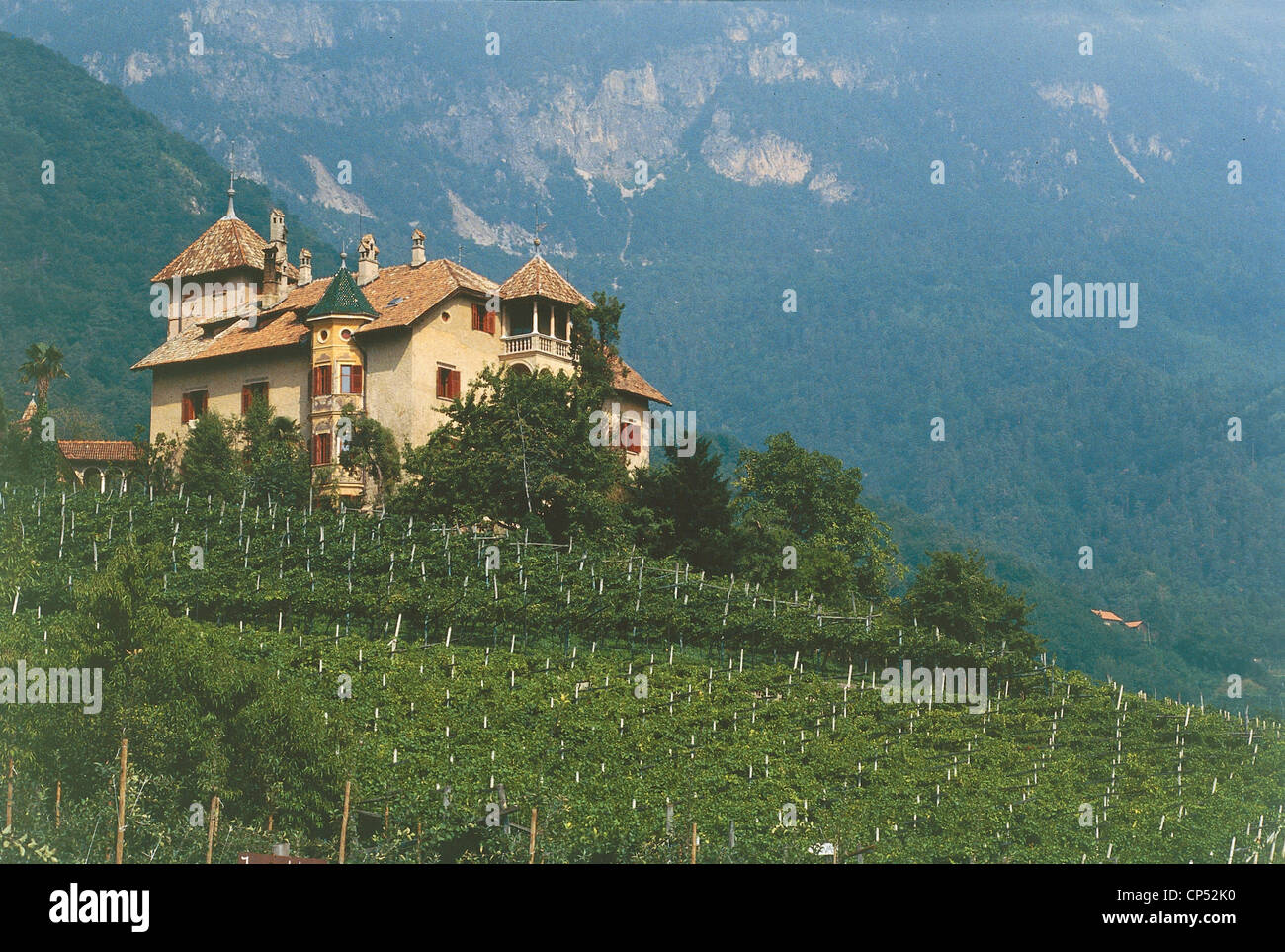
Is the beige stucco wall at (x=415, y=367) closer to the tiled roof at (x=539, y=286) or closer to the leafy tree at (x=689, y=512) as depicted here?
the tiled roof at (x=539, y=286)

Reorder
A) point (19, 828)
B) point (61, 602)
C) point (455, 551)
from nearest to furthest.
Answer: point (19, 828) < point (61, 602) < point (455, 551)

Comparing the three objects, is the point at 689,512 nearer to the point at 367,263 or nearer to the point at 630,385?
the point at 630,385

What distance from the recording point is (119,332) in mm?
133250

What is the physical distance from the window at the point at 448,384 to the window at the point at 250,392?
7132 millimetres

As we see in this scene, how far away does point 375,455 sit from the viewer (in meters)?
56.8

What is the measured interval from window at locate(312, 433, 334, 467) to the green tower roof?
14.9ft

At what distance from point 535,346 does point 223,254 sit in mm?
17024

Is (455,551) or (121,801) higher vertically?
(455,551)

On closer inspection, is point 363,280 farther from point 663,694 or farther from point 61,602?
point 663,694

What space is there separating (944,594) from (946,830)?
66.3 ft

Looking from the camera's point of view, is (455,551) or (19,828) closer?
(19,828)

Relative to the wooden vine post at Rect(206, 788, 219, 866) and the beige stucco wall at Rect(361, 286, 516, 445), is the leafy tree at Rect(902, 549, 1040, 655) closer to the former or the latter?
the beige stucco wall at Rect(361, 286, 516, 445)

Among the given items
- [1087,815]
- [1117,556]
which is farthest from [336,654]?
[1117,556]

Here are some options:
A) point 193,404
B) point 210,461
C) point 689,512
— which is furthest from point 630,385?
point 210,461
